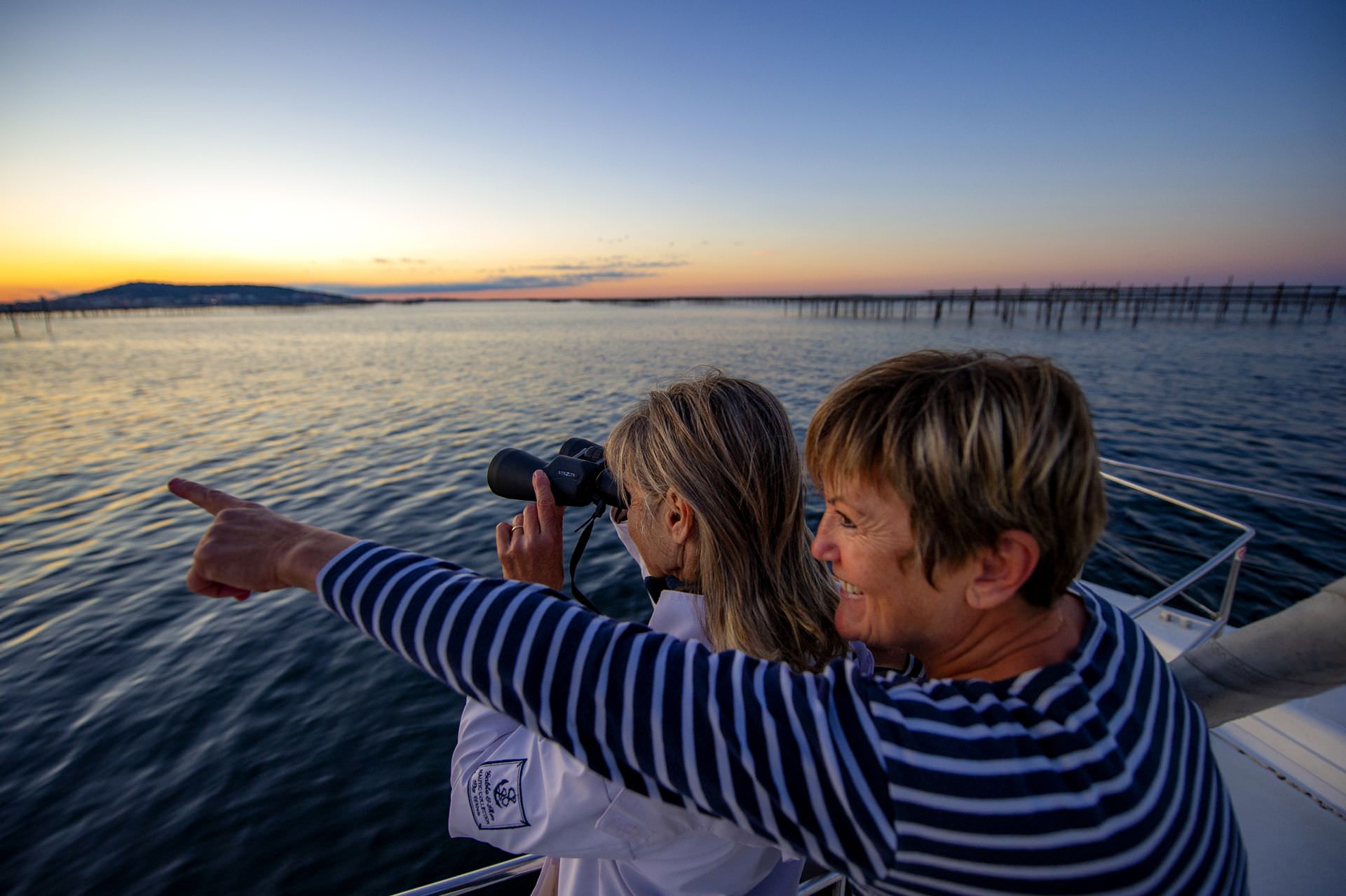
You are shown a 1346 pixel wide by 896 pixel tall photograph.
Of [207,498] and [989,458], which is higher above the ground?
[989,458]

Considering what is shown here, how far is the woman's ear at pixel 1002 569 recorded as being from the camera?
0.79 metres

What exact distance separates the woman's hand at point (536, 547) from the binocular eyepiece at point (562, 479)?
0.41 ft

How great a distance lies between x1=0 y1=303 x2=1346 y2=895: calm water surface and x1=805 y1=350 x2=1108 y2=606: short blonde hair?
2.05 ft

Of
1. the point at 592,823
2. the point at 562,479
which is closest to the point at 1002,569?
the point at 592,823

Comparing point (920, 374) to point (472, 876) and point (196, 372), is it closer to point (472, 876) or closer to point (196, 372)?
point (472, 876)

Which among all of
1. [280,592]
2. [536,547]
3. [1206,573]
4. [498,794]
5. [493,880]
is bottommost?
[280,592]

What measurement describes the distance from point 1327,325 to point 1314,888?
64.4 metres

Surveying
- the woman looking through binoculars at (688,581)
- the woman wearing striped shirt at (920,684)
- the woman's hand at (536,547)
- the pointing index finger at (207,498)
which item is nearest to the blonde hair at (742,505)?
the woman looking through binoculars at (688,581)

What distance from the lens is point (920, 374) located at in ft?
2.76

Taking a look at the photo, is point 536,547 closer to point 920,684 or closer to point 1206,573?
point 920,684

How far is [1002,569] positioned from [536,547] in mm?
930

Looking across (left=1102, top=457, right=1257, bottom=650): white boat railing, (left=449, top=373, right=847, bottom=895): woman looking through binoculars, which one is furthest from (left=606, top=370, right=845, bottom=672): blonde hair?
(left=1102, top=457, right=1257, bottom=650): white boat railing

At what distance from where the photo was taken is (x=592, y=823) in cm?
107

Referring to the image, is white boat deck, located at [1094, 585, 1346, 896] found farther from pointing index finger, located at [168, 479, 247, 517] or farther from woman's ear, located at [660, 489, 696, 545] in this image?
pointing index finger, located at [168, 479, 247, 517]
